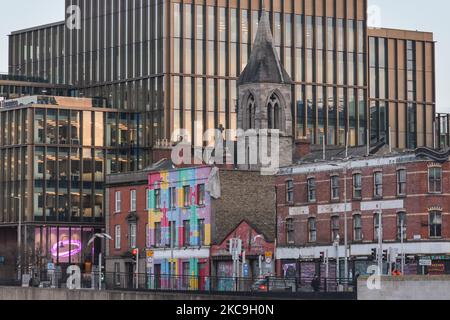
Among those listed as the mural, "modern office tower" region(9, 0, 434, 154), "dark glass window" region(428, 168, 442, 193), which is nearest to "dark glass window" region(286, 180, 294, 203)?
the mural

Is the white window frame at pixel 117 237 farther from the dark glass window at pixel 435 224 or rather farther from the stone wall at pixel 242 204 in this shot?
the dark glass window at pixel 435 224

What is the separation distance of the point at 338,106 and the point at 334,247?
200 ft

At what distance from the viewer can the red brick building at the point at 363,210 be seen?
108 m

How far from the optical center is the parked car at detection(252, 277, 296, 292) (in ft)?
319

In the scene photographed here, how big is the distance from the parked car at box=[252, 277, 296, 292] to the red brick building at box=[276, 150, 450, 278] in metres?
9.75

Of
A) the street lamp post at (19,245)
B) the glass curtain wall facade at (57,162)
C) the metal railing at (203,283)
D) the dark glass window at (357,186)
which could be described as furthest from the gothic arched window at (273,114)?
the glass curtain wall facade at (57,162)

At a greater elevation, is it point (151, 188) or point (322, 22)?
point (322, 22)

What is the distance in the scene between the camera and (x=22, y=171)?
15775cm

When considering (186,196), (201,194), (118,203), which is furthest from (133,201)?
(201,194)

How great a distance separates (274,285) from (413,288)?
78.1 ft

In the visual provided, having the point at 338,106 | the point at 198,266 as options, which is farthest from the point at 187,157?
the point at 338,106

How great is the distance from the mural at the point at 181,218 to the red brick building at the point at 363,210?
6203mm

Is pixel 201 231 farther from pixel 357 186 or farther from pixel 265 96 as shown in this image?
pixel 357 186
